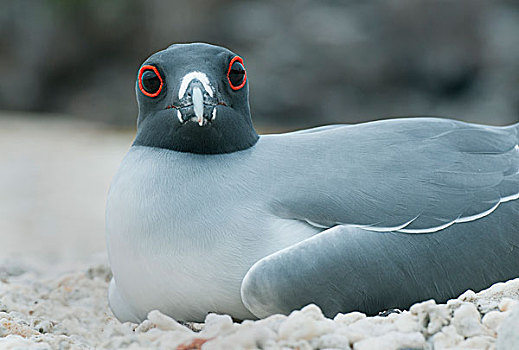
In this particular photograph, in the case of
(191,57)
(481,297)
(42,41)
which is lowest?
(481,297)

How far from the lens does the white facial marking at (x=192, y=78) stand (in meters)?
2.57

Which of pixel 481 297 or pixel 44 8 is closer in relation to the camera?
pixel 481 297

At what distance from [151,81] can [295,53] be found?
11.6m

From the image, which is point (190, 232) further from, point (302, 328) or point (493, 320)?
point (493, 320)

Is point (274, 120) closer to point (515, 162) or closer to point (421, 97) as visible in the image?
point (421, 97)

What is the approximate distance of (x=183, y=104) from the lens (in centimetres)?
257

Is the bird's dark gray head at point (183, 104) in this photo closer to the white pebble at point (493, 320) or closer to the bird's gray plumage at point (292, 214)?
the bird's gray plumage at point (292, 214)

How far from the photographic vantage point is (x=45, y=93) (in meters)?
15.2

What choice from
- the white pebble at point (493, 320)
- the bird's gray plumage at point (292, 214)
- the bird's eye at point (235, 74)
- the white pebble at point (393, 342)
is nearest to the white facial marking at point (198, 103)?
the bird's gray plumage at point (292, 214)

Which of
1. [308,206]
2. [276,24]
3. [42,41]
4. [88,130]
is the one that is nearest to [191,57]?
[308,206]

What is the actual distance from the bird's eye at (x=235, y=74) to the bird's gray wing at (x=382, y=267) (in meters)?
0.72

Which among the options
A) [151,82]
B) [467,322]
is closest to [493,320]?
[467,322]

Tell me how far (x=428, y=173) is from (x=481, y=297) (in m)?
0.53

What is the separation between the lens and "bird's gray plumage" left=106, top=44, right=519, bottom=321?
2406 millimetres
